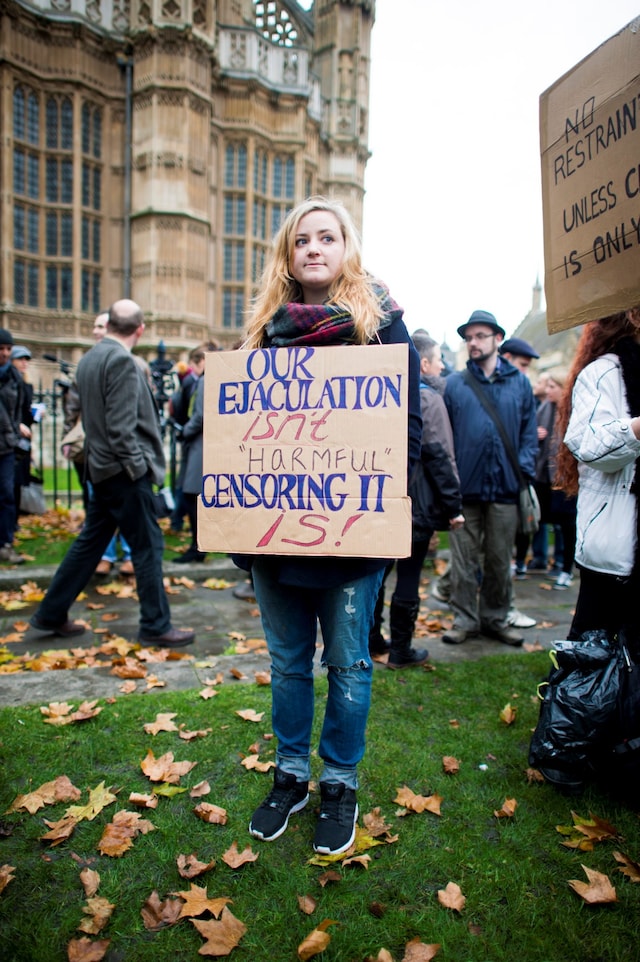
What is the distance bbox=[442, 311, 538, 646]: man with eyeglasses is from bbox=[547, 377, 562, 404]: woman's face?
2.50m

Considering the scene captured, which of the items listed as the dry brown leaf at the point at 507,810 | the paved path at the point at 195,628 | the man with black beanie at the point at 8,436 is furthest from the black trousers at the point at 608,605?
the man with black beanie at the point at 8,436

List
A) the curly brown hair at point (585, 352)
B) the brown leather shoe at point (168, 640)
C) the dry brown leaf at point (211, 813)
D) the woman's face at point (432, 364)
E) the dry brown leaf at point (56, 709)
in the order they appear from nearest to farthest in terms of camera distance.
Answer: the dry brown leaf at point (211, 813) < the curly brown hair at point (585, 352) < the dry brown leaf at point (56, 709) < the brown leather shoe at point (168, 640) < the woman's face at point (432, 364)

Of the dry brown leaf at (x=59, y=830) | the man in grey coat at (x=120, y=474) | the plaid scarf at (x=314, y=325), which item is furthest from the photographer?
the man in grey coat at (x=120, y=474)

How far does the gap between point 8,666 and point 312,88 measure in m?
26.1

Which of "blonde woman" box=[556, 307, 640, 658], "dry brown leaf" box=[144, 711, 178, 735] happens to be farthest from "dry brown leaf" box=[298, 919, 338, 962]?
"blonde woman" box=[556, 307, 640, 658]

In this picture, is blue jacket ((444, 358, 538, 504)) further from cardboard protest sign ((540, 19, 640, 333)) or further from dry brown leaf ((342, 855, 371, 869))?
dry brown leaf ((342, 855, 371, 869))

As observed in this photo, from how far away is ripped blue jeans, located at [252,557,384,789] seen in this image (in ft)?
6.93

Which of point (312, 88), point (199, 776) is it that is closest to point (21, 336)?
point (312, 88)

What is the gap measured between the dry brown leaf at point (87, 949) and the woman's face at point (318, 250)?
2.10m

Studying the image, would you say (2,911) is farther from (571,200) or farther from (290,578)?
(571,200)

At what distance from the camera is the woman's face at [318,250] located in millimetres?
2125

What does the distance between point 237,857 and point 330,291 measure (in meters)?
1.94

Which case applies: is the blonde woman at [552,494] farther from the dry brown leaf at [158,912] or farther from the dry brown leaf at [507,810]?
the dry brown leaf at [158,912]

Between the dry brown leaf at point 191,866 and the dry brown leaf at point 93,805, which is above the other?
the dry brown leaf at point 93,805
